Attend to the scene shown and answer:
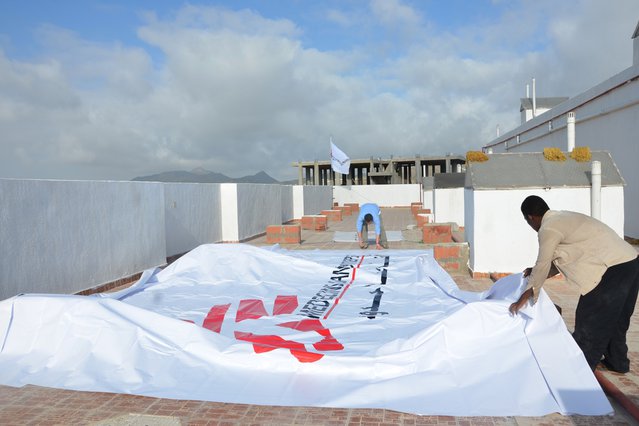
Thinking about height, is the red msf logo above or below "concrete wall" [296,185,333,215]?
below

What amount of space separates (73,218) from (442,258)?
6.59m

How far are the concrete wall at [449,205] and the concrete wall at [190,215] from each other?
8.33m

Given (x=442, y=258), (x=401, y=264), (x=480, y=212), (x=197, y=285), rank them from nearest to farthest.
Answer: (x=197, y=285) < (x=401, y=264) < (x=480, y=212) < (x=442, y=258)

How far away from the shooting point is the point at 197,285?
268 inches

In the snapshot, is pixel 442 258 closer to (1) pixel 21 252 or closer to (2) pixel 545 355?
(2) pixel 545 355

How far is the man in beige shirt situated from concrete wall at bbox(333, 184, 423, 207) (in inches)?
1482

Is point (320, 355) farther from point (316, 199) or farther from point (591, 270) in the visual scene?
point (316, 199)

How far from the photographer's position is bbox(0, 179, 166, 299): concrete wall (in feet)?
22.6

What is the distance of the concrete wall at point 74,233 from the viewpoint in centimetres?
689

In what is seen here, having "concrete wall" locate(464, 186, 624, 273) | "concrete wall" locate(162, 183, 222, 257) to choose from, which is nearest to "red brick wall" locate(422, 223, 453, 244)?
"concrete wall" locate(464, 186, 624, 273)

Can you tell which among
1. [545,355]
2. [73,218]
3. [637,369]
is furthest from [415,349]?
[73,218]

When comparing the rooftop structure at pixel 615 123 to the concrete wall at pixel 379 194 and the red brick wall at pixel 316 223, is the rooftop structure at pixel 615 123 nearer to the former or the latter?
the red brick wall at pixel 316 223

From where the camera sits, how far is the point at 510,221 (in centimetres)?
890

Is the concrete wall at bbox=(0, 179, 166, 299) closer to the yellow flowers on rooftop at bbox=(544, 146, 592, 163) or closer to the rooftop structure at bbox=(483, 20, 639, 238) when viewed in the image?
the yellow flowers on rooftop at bbox=(544, 146, 592, 163)
